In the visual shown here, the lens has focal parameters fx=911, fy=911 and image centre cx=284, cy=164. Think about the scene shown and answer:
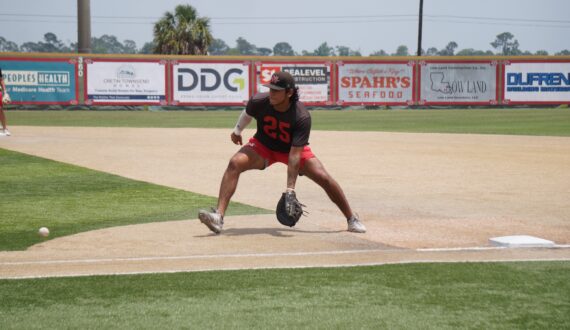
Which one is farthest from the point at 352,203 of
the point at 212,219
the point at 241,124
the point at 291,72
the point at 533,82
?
the point at 533,82

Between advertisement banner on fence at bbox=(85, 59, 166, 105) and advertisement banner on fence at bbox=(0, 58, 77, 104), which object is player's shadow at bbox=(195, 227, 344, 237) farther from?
advertisement banner on fence at bbox=(85, 59, 166, 105)

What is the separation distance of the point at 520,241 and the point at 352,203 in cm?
337

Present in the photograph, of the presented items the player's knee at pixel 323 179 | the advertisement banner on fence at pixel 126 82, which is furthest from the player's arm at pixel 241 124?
the advertisement banner on fence at pixel 126 82

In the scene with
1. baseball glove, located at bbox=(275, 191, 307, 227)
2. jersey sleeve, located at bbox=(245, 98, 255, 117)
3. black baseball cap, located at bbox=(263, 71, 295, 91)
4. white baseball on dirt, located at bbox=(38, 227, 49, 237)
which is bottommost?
white baseball on dirt, located at bbox=(38, 227, 49, 237)

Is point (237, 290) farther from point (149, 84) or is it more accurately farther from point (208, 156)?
point (149, 84)

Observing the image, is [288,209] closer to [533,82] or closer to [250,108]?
[250,108]

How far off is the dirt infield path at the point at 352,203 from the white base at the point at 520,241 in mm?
118

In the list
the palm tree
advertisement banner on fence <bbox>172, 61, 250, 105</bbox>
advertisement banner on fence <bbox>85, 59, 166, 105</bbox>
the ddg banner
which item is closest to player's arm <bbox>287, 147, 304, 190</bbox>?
advertisement banner on fence <bbox>85, 59, 166, 105</bbox>

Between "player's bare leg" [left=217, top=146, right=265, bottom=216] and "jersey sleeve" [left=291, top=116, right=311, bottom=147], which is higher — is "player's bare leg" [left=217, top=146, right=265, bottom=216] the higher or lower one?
the lower one

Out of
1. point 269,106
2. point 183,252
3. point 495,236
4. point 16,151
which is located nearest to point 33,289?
point 183,252

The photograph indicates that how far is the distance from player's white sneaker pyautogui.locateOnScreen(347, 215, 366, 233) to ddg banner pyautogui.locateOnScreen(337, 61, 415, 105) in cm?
3648

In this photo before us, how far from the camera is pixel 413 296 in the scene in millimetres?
5723

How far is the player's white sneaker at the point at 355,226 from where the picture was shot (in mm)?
8547

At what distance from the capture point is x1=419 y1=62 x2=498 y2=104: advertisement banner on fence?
4547 centimetres
